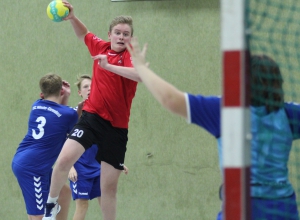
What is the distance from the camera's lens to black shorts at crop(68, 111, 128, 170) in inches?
199

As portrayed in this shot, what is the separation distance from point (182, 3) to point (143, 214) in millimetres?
2510

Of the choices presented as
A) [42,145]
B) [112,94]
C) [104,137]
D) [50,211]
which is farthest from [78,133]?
[50,211]

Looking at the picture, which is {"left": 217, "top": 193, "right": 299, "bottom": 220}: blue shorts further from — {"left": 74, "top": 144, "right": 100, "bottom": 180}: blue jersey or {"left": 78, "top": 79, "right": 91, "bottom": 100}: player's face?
{"left": 78, "top": 79, "right": 91, "bottom": 100}: player's face

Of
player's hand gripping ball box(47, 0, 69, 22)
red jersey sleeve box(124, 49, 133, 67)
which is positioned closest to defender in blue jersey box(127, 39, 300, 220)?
red jersey sleeve box(124, 49, 133, 67)

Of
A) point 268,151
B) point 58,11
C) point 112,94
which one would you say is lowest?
point 268,151

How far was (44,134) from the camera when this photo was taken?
538 centimetres

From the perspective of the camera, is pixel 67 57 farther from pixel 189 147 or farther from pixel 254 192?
pixel 254 192

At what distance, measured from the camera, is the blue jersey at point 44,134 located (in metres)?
5.34

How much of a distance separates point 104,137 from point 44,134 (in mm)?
619

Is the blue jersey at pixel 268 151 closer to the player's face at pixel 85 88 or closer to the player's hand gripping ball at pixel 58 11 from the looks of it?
the player's hand gripping ball at pixel 58 11

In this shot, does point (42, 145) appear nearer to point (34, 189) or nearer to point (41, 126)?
point (41, 126)

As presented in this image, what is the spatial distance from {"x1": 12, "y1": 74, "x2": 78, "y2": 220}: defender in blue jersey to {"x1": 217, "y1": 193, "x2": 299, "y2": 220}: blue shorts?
9.94 ft

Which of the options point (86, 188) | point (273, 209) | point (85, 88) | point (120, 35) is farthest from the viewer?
point (85, 88)

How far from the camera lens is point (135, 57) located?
2.67m
